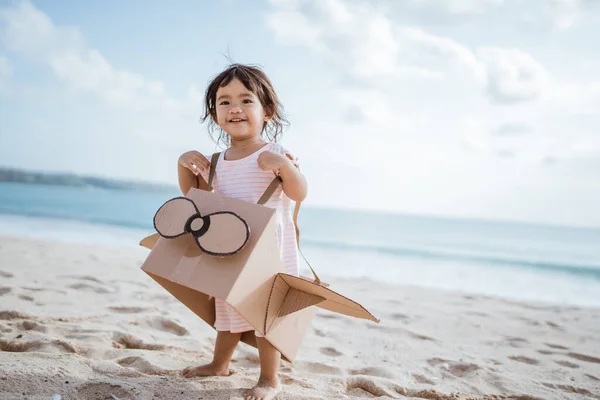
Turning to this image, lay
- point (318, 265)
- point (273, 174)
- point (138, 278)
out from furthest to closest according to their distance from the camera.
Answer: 1. point (318, 265)
2. point (138, 278)
3. point (273, 174)

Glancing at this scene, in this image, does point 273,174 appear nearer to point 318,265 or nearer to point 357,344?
point 357,344

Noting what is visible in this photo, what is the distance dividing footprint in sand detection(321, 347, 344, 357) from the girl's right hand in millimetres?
1479

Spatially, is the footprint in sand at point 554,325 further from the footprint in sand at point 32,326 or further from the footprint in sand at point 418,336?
the footprint in sand at point 32,326

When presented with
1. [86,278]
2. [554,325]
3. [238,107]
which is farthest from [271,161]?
[554,325]

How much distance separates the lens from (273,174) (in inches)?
81.5

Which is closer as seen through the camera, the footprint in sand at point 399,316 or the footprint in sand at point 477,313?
the footprint in sand at point 399,316

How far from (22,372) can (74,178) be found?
117 ft

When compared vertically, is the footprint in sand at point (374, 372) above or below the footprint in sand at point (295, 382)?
above

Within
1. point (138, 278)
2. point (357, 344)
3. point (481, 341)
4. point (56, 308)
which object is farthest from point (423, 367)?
point (138, 278)

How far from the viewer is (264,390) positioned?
197 centimetres

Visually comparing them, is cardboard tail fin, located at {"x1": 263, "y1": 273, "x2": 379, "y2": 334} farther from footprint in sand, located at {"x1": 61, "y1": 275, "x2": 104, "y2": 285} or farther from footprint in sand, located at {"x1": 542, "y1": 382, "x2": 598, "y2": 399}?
footprint in sand, located at {"x1": 61, "y1": 275, "x2": 104, "y2": 285}

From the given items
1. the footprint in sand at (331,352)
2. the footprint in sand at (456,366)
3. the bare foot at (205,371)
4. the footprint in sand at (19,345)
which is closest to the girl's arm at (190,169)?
the bare foot at (205,371)

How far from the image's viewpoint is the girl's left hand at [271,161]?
6.24 feet

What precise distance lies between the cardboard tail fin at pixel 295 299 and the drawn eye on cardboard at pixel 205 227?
250 mm
